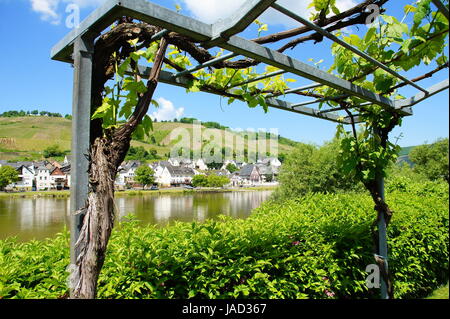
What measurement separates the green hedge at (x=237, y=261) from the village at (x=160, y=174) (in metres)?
40.3

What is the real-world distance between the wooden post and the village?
4306cm

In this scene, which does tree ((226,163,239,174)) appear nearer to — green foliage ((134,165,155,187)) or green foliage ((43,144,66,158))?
green foliage ((134,165,155,187))

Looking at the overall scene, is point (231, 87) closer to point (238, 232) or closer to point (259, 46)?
point (259, 46)

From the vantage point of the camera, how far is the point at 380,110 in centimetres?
321

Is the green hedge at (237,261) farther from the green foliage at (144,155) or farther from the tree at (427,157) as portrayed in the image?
the green foliage at (144,155)

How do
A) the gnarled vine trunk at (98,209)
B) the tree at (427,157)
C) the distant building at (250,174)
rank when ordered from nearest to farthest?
the gnarled vine trunk at (98,209), the tree at (427,157), the distant building at (250,174)

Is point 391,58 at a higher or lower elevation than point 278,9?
higher

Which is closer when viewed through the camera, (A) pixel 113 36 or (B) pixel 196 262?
(A) pixel 113 36

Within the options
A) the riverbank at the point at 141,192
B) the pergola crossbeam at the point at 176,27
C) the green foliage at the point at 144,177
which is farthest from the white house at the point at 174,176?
the pergola crossbeam at the point at 176,27

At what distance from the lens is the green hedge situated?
2012 millimetres

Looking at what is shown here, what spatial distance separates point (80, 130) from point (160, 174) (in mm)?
50495

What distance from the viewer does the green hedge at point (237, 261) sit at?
201cm

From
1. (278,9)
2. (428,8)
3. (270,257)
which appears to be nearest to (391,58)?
(428,8)

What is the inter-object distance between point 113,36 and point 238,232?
224cm
